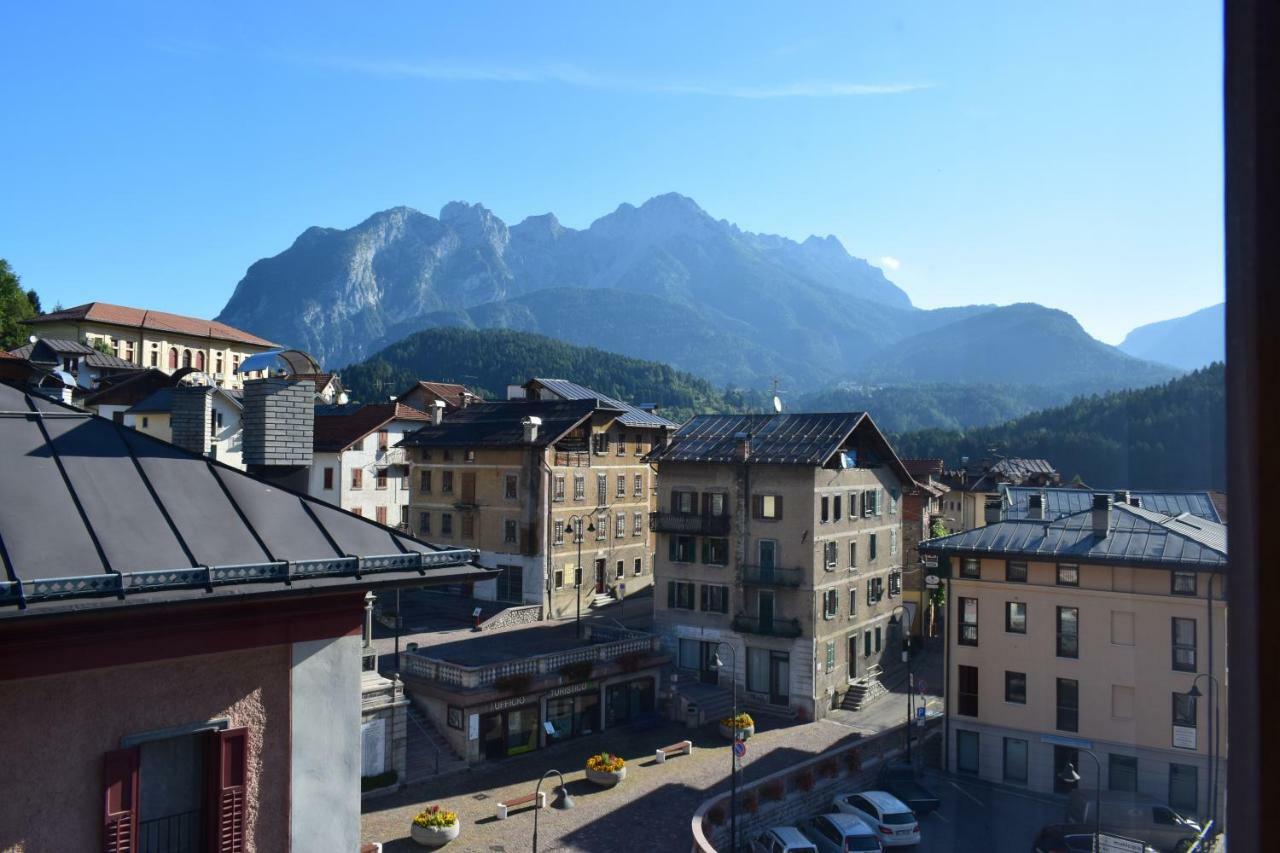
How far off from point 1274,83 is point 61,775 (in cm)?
794

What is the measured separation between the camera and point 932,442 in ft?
449

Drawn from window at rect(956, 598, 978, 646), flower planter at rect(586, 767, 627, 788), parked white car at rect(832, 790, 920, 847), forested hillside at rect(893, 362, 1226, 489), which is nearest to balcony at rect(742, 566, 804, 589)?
window at rect(956, 598, 978, 646)

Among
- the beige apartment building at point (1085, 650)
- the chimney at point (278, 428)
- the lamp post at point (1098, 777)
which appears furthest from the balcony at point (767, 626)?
the chimney at point (278, 428)

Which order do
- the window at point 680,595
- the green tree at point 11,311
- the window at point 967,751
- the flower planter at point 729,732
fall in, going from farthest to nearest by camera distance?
the green tree at point 11,311 < the window at point 680,595 < the flower planter at point 729,732 < the window at point 967,751

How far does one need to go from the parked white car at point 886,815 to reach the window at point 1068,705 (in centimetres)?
686

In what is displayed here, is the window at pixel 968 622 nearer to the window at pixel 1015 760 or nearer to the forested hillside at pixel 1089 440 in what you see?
the window at pixel 1015 760

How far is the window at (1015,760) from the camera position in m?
32.8

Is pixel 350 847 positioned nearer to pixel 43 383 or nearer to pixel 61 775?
pixel 61 775

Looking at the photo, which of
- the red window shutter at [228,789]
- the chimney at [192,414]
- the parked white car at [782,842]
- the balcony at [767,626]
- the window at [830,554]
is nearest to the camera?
the red window shutter at [228,789]

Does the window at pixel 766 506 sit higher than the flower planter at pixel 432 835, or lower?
higher

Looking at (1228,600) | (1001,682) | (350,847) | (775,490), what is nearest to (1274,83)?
(1228,600)

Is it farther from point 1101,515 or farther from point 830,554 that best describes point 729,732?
point 1101,515

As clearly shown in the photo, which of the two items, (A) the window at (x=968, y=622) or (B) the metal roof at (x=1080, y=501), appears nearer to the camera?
(A) the window at (x=968, y=622)

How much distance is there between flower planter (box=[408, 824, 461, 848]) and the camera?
80.8 ft
